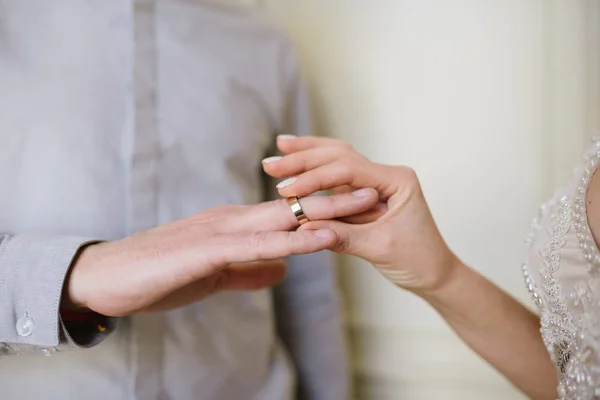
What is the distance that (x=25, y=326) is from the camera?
0.48 meters

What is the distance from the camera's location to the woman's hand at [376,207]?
49cm

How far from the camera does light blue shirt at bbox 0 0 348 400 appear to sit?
1.90 feet

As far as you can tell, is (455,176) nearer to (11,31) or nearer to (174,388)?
(174,388)

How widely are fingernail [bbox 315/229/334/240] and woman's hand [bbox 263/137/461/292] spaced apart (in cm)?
2

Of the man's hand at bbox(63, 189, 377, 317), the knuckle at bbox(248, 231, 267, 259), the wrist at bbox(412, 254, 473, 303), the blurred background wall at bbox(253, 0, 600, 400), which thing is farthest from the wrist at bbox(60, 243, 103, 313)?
the blurred background wall at bbox(253, 0, 600, 400)

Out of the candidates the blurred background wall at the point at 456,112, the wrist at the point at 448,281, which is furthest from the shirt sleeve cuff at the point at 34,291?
the blurred background wall at the point at 456,112

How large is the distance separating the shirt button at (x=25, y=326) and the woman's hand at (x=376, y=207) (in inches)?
10.3

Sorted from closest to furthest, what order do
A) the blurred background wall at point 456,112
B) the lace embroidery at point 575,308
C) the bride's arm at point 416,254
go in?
the lace embroidery at point 575,308
the bride's arm at point 416,254
the blurred background wall at point 456,112

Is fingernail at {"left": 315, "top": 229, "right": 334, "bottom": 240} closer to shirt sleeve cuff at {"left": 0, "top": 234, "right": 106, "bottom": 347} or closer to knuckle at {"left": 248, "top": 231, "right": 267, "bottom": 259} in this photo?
knuckle at {"left": 248, "top": 231, "right": 267, "bottom": 259}

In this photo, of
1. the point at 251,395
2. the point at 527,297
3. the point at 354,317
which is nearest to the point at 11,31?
the point at 251,395

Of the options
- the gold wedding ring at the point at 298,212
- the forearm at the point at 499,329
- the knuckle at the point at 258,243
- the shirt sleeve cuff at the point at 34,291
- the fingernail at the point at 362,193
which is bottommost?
the forearm at the point at 499,329

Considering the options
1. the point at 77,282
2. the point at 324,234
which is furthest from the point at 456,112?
the point at 77,282

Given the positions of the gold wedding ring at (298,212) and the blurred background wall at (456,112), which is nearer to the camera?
the gold wedding ring at (298,212)

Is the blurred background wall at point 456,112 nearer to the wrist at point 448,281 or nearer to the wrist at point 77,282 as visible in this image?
the wrist at point 448,281
